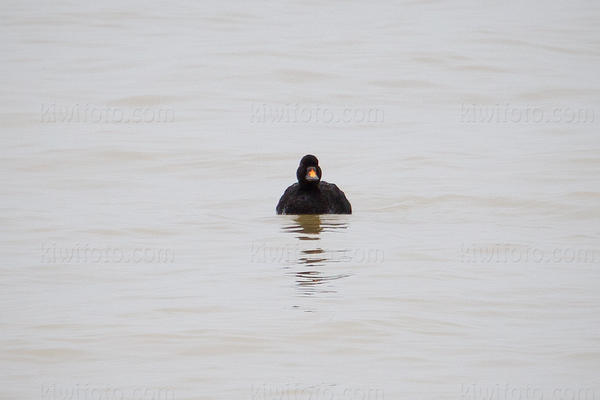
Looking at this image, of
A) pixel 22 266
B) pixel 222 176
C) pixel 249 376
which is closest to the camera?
pixel 249 376

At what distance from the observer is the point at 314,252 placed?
46.5 ft

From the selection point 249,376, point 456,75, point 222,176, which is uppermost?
point 456,75

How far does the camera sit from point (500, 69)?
100ft

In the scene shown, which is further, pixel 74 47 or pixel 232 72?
pixel 74 47

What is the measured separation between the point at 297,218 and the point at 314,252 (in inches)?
97.1

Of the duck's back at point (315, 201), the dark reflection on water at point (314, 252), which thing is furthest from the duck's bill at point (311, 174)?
the dark reflection on water at point (314, 252)

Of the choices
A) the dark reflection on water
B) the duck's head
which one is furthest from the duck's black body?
the dark reflection on water

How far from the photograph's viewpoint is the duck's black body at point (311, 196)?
16.7 m

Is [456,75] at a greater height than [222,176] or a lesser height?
greater

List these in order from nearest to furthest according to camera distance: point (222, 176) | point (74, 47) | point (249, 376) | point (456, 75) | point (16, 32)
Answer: point (249, 376)
point (222, 176)
point (456, 75)
point (74, 47)
point (16, 32)

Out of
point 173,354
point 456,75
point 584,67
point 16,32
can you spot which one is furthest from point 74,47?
point 173,354

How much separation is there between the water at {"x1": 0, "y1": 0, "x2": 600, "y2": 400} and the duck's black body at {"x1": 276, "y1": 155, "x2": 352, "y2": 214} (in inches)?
8.0

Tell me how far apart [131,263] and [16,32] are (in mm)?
24477

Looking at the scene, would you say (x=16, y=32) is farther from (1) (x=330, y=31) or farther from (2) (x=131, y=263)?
(2) (x=131, y=263)
